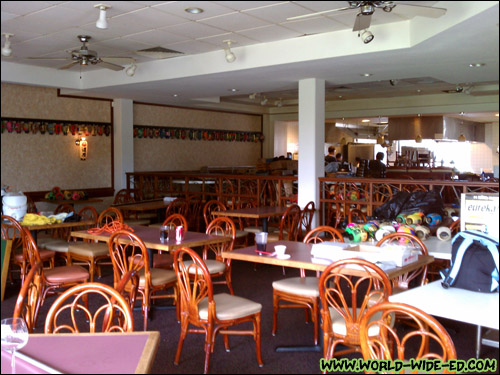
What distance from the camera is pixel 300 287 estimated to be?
385 cm

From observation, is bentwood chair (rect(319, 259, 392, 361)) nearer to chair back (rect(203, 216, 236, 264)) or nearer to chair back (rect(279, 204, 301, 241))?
chair back (rect(203, 216, 236, 264))

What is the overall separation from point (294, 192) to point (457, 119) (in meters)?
7.05

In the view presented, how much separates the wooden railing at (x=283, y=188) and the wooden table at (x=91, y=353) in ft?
16.4

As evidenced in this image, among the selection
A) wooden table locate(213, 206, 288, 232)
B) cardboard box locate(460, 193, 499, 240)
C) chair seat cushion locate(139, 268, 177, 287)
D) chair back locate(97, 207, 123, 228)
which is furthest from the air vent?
cardboard box locate(460, 193, 499, 240)

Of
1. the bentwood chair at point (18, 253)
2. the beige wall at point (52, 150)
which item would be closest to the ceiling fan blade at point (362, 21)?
the bentwood chair at point (18, 253)

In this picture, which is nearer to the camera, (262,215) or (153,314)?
(153,314)

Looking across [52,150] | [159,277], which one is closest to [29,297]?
[159,277]

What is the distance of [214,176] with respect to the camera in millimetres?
9125

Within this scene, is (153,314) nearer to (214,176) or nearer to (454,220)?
(454,220)

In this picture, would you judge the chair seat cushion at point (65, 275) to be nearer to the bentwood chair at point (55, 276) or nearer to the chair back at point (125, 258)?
the bentwood chair at point (55, 276)

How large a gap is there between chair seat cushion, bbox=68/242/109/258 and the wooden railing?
314 centimetres

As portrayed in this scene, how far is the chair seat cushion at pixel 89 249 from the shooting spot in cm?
542

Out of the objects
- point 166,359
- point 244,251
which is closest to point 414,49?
point 244,251

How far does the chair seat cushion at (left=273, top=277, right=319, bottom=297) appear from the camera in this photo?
12.4 ft
